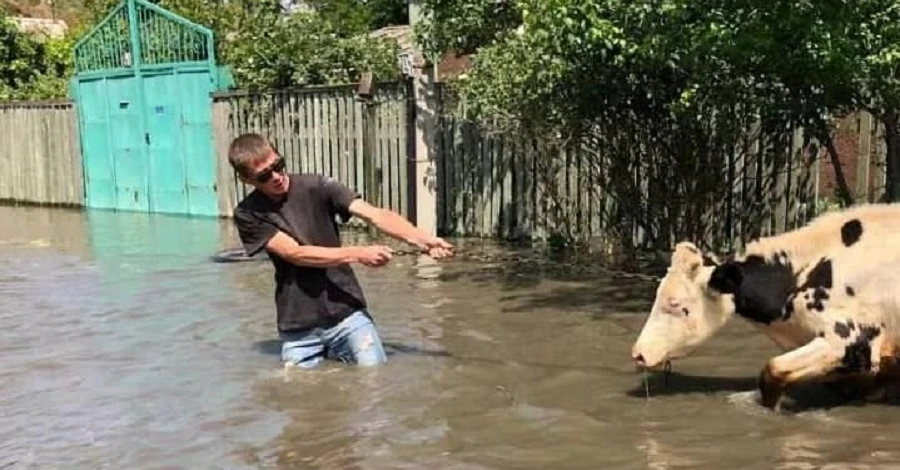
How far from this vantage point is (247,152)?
7035 millimetres

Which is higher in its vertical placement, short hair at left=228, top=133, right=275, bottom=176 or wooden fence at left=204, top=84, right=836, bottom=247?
short hair at left=228, top=133, right=275, bottom=176

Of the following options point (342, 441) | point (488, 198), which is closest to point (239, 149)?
point (342, 441)

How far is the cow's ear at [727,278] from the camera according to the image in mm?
6512

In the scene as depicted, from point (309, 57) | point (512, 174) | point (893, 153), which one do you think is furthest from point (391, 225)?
point (309, 57)

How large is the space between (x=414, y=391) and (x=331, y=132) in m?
9.90

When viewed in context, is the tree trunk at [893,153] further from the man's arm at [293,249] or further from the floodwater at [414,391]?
the man's arm at [293,249]

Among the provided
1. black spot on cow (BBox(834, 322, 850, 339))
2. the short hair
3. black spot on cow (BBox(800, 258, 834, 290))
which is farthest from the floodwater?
the short hair

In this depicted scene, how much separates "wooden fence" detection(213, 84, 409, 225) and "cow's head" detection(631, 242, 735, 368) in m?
8.80

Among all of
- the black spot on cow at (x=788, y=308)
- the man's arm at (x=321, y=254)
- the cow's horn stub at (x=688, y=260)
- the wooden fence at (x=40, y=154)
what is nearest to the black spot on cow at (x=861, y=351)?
the black spot on cow at (x=788, y=308)

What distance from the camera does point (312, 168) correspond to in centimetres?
1705

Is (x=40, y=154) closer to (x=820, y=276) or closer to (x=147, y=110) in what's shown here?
(x=147, y=110)

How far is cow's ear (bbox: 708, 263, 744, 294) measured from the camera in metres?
6.51

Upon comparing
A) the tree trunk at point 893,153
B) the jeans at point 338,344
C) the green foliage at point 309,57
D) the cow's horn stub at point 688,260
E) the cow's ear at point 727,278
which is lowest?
the jeans at point 338,344

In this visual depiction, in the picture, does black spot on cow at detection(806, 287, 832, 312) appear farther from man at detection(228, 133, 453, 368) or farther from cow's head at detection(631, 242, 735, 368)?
man at detection(228, 133, 453, 368)
